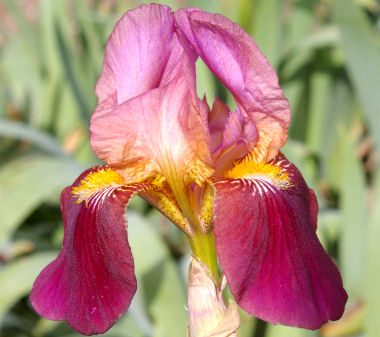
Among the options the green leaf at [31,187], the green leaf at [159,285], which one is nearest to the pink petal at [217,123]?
the green leaf at [159,285]

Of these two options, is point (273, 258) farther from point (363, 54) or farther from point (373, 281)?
point (363, 54)

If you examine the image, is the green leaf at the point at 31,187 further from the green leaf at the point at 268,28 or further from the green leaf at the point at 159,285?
the green leaf at the point at 268,28

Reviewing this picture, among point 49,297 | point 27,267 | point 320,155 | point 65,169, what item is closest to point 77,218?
point 49,297

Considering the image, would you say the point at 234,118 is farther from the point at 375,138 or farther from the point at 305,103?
the point at 305,103

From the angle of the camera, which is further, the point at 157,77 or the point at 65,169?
the point at 65,169

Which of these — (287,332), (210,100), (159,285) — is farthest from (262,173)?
(210,100)
